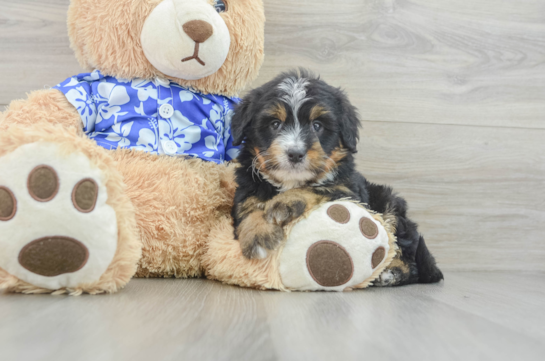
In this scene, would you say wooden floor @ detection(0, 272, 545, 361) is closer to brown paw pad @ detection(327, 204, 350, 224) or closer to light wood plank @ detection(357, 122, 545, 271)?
brown paw pad @ detection(327, 204, 350, 224)

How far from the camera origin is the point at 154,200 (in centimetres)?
175

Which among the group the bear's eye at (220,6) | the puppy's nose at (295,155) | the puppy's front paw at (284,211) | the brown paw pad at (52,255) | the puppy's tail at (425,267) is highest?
the bear's eye at (220,6)

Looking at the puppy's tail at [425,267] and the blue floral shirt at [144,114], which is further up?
the blue floral shirt at [144,114]

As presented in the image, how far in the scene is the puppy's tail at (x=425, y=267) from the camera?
206 centimetres

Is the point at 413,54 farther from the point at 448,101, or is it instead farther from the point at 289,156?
the point at 289,156

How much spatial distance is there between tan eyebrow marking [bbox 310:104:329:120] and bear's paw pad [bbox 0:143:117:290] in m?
0.88

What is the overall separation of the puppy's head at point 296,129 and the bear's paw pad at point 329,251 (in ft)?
0.70

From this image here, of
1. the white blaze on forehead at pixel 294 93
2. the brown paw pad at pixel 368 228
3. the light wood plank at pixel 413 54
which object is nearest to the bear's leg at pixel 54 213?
the white blaze on forehead at pixel 294 93

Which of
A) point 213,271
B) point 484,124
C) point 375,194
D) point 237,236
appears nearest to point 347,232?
point 237,236

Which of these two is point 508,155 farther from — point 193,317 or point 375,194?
point 193,317

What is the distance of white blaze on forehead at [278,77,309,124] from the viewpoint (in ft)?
5.64

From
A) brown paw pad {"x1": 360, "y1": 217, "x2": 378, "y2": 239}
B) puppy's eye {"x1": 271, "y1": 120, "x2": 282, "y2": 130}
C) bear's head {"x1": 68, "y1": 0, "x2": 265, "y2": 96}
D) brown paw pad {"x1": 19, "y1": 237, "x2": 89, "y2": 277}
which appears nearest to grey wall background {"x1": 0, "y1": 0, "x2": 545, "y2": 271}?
bear's head {"x1": 68, "y1": 0, "x2": 265, "y2": 96}

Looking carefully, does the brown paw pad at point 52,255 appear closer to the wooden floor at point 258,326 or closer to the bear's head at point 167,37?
the wooden floor at point 258,326

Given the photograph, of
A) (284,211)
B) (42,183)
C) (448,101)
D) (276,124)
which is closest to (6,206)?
(42,183)
